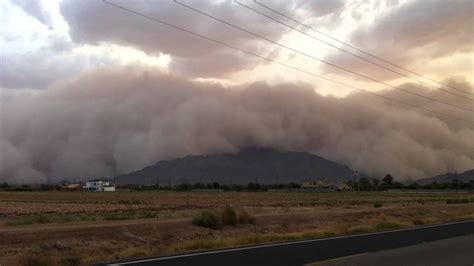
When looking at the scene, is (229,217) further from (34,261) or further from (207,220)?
(34,261)

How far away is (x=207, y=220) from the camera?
1344 inches

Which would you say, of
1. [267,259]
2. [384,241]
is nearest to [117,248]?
[267,259]

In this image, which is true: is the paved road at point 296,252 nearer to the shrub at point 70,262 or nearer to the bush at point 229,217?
the shrub at point 70,262

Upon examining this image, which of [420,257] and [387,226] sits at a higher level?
[387,226]

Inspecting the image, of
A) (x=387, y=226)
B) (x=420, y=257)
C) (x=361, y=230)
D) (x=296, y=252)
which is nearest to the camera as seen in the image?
(x=420, y=257)

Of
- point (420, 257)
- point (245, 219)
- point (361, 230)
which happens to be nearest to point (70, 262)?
point (420, 257)

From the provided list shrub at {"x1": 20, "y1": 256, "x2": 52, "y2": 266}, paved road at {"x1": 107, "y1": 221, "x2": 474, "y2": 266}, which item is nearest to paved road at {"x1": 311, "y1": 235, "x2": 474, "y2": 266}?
paved road at {"x1": 107, "y1": 221, "x2": 474, "y2": 266}

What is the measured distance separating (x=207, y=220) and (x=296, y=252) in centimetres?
1520

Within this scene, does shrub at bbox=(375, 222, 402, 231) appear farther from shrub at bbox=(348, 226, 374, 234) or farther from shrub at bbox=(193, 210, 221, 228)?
shrub at bbox=(193, 210, 221, 228)

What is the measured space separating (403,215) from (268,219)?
16504mm

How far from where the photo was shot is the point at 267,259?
17234 mm

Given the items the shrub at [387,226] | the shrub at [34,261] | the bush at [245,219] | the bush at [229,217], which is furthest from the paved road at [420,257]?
the bush at [245,219]

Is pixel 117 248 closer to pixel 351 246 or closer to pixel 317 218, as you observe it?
pixel 351 246

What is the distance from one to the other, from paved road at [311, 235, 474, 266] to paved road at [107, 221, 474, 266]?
0.73 m
